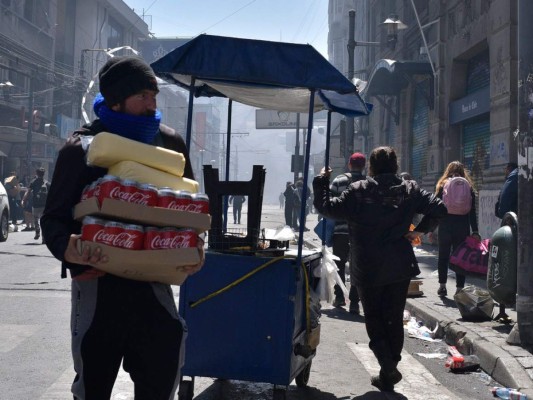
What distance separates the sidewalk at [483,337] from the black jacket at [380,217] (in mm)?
1284

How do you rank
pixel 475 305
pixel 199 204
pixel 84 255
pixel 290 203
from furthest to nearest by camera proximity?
pixel 290 203 → pixel 475 305 → pixel 199 204 → pixel 84 255

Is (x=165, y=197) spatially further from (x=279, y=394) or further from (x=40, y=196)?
(x=40, y=196)

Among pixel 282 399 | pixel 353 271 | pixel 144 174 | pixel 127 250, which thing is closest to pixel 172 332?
pixel 127 250

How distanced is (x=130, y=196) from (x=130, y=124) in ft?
1.03

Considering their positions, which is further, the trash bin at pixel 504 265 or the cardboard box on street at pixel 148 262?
the trash bin at pixel 504 265

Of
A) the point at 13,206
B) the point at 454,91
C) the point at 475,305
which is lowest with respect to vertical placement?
the point at 475,305

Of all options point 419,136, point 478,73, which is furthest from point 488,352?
point 419,136

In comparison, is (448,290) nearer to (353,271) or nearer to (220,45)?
(353,271)

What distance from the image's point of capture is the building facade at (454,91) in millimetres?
14133

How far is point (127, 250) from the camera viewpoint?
2.46 metres

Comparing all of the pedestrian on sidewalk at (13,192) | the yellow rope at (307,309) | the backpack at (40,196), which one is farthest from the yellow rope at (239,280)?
the pedestrian on sidewalk at (13,192)

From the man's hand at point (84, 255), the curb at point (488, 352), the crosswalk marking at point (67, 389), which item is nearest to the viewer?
the man's hand at point (84, 255)

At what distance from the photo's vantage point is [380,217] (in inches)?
208

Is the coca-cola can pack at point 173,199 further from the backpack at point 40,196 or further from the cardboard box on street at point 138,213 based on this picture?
the backpack at point 40,196
